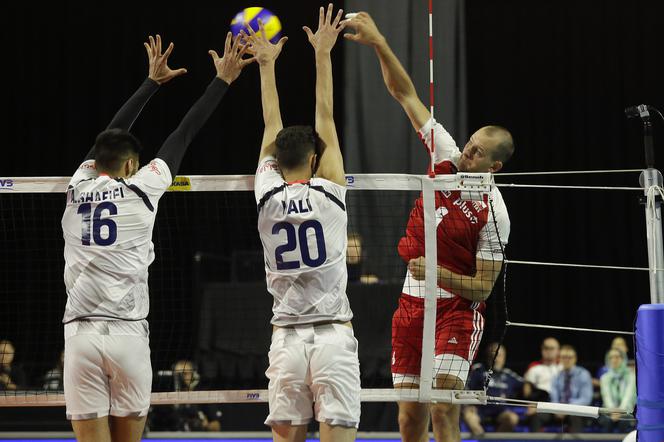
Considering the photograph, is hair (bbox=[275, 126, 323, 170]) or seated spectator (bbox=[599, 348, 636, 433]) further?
seated spectator (bbox=[599, 348, 636, 433])

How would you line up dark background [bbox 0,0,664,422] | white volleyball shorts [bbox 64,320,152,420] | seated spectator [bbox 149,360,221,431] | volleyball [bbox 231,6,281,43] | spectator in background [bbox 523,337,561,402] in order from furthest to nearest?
dark background [bbox 0,0,664,422]
spectator in background [bbox 523,337,561,402]
seated spectator [bbox 149,360,221,431]
volleyball [bbox 231,6,281,43]
white volleyball shorts [bbox 64,320,152,420]

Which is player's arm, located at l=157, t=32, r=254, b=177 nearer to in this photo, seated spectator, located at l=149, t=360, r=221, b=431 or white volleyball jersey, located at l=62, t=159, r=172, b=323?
white volleyball jersey, located at l=62, t=159, r=172, b=323

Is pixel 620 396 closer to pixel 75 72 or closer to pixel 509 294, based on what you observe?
pixel 509 294

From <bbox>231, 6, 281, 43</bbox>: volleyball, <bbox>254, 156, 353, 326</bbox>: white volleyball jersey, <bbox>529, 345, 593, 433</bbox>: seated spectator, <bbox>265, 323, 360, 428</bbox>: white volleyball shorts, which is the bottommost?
<bbox>529, 345, 593, 433</bbox>: seated spectator

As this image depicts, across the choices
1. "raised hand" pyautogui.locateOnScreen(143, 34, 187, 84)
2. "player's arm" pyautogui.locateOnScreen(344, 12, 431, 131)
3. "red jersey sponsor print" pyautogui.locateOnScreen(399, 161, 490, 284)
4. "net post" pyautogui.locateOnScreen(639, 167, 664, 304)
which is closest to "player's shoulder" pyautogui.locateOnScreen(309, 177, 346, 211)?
"red jersey sponsor print" pyautogui.locateOnScreen(399, 161, 490, 284)

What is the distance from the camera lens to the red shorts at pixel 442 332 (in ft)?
18.5

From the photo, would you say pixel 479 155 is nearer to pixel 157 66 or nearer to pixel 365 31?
pixel 365 31

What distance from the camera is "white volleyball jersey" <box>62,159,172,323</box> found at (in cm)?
469

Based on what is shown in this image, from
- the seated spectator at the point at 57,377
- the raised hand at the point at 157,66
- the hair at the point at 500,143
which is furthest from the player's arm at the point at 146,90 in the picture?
the seated spectator at the point at 57,377

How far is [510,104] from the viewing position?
1638cm

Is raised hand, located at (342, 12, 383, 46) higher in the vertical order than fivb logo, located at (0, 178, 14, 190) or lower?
higher

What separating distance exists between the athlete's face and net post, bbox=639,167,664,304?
0.93 meters

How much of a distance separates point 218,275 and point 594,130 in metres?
7.44

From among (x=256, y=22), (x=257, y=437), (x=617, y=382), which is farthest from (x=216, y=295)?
(x=256, y=22)
